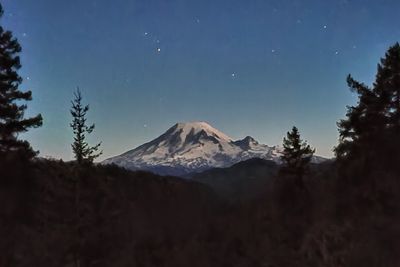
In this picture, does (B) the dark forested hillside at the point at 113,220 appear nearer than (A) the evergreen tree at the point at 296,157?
Yes

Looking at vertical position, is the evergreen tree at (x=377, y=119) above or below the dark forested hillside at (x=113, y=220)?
above

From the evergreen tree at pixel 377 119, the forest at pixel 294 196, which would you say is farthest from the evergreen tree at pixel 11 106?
the evergreen tree at pixel 377 119

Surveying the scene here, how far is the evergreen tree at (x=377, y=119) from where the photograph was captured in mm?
27969

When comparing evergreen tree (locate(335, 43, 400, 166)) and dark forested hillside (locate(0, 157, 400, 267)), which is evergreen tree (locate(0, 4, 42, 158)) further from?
evergreen tree (locate(335, 43, 400, 166))

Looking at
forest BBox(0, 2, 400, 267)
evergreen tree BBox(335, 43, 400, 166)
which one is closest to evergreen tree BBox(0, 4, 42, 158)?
forest BBox(0, 2, 400, 267)

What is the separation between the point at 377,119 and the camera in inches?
1126

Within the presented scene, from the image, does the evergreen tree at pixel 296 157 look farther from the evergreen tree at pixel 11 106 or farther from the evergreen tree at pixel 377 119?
the evergreen tree at pixel 11 106

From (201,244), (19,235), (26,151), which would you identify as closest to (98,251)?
(19,235)

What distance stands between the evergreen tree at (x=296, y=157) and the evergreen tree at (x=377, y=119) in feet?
37.2

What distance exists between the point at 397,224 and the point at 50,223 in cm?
2435

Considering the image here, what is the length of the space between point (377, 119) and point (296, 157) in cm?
1390

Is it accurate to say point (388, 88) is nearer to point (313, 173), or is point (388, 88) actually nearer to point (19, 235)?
point (313, 173)

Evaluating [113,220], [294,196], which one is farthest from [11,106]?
[294,196]

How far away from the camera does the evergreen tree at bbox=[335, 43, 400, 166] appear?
2797 cm
